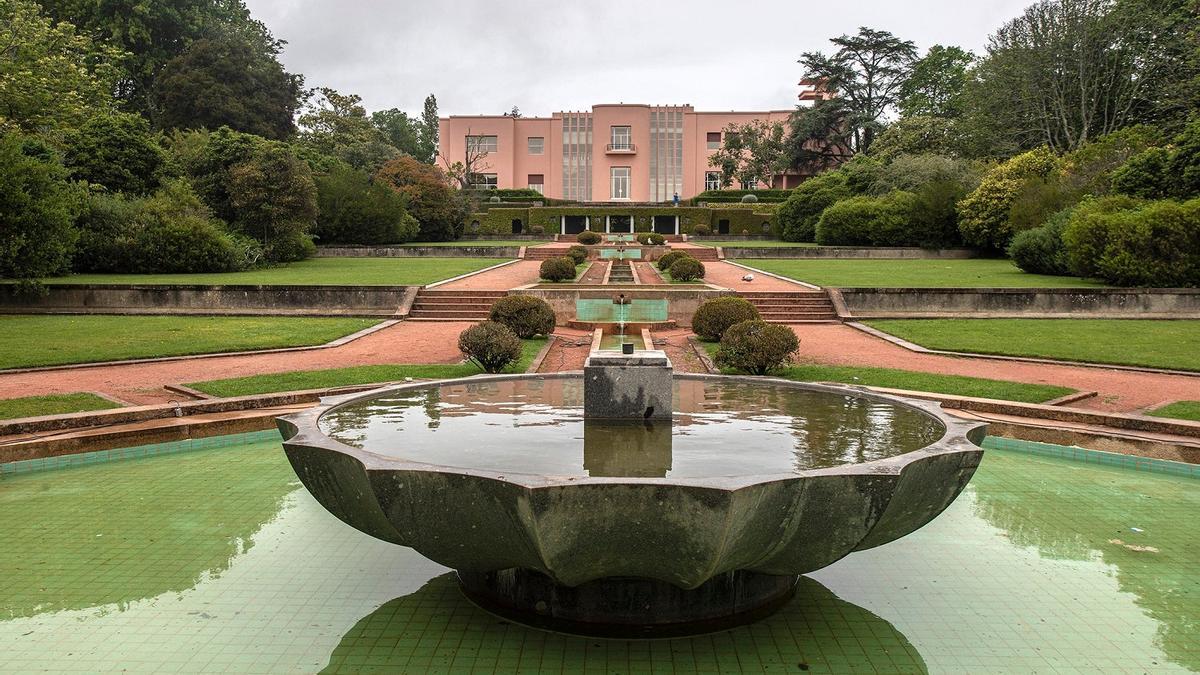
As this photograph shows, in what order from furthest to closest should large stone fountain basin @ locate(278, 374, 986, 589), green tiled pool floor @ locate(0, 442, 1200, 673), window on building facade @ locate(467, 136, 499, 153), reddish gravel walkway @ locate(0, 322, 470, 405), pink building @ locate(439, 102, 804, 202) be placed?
window on building facade @ locate(467, 136, 499, 153)
pink building @ locate(439, 102, 804, 202)
reddish gravel walkway @ locate(0, 322, 470, 405)
green tiled pool floor @ locate(0, 442, 1200, 673)
large stone fountain basin @ locate(278, 374, 986, 589)

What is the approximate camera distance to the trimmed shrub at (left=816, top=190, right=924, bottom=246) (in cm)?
3419

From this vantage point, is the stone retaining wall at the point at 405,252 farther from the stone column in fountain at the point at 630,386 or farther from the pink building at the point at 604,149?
the pink building at the point at 604,149

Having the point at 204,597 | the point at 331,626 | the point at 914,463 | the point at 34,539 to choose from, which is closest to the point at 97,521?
the point at 34,539

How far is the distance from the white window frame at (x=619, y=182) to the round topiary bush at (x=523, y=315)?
170ft

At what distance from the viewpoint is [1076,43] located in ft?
107

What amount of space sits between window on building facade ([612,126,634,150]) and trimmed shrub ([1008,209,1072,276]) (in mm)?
42731

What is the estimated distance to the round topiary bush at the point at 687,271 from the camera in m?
22.9

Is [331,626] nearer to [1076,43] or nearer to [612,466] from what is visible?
[612,466]

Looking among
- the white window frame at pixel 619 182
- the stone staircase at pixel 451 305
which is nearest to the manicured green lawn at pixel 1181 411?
the stone staircase at pixel 451 305

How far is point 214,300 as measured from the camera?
61.3 feet

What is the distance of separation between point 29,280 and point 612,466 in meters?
18.0

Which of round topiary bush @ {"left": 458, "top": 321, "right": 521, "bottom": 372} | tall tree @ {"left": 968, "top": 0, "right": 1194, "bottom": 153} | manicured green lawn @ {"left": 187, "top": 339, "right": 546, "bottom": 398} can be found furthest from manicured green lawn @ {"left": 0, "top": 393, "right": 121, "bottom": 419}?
tall tree @ {"left": 968, "top": 0, "right": 1194, "bottom": 153}

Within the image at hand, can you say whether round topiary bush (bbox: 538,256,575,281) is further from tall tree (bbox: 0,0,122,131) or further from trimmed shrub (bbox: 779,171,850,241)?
trimmed shrub (bbox: 779,171,850,241)

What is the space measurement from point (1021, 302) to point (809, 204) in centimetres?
2373
